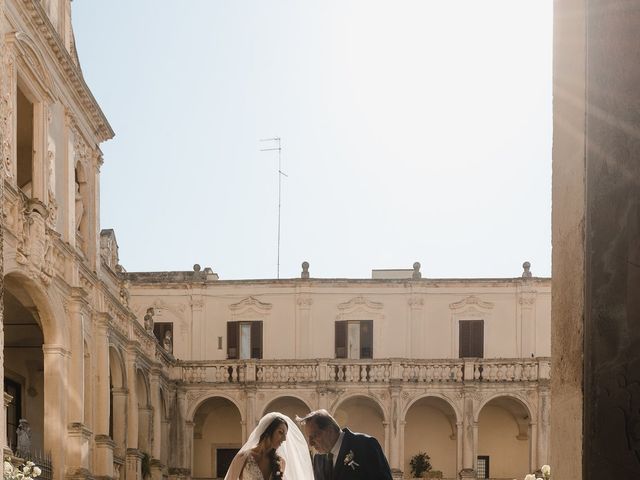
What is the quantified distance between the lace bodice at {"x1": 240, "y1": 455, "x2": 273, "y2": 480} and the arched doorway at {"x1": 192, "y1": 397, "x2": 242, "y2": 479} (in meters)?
29.9

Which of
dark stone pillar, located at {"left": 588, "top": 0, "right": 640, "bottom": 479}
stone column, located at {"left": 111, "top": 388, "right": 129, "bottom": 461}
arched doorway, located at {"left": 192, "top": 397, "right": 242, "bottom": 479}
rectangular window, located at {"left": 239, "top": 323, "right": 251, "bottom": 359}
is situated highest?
dark stone pillar, located at {"left": 588, "top": 0, "right": 640, "bottom": 479}

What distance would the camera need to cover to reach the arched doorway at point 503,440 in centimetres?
3681

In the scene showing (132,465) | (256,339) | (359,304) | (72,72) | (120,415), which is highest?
(72,72)

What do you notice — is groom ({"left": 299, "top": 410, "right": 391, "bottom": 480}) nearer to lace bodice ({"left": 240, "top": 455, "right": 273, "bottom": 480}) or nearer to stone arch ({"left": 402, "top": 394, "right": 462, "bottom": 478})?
lace bodice ({"left": 240, "top": 455, "right": 273, "bottom": 480})

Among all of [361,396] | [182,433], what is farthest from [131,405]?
[361,396]

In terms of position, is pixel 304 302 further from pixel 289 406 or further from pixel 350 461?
pixel 350 461

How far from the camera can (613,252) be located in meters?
2.53

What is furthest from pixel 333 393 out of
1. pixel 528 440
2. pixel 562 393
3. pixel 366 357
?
pixel 562 393

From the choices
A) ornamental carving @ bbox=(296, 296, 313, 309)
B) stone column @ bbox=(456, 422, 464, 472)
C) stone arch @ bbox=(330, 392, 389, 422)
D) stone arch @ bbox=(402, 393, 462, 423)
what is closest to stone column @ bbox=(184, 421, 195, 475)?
stone arch @ bbox=(330, 392, 389, 422)

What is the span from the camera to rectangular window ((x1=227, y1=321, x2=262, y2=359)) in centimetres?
3684

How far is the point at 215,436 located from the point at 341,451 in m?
31.9

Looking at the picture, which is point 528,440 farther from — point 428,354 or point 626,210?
point 626,210

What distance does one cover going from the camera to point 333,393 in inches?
1379

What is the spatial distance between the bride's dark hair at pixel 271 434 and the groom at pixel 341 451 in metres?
0.86
